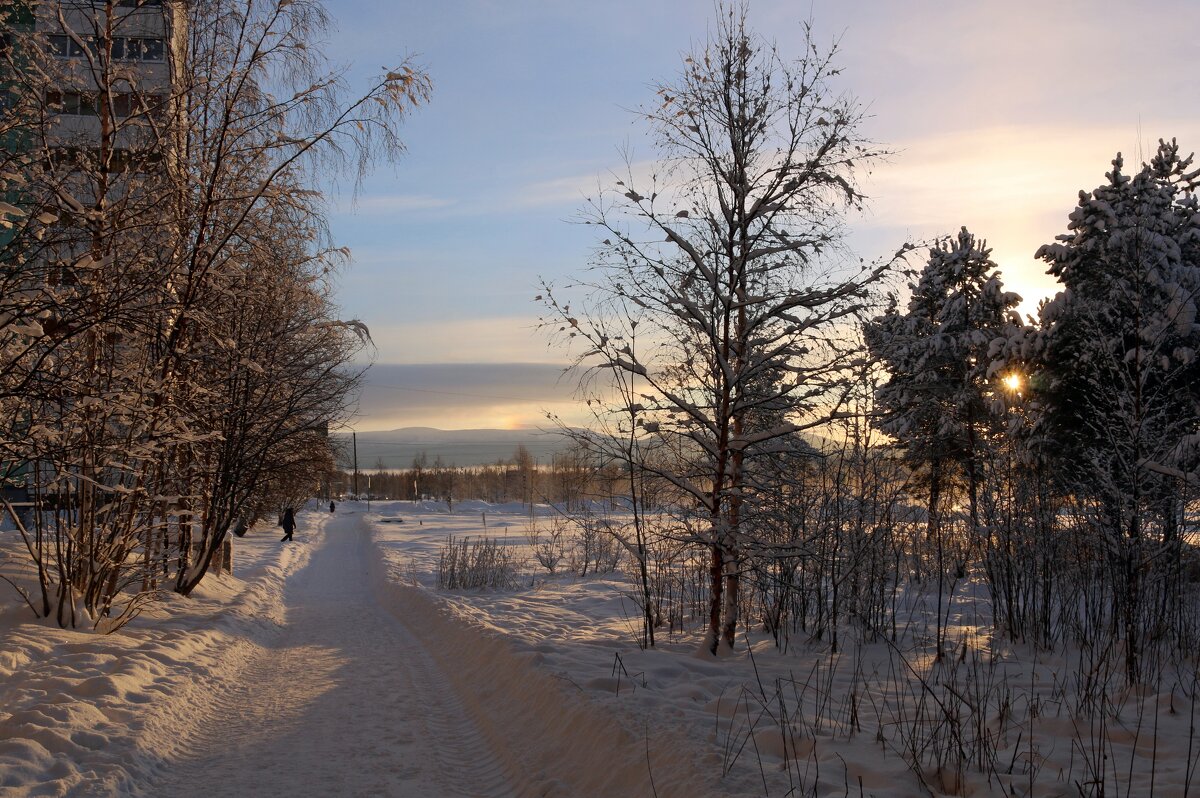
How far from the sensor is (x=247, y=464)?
13.7 m

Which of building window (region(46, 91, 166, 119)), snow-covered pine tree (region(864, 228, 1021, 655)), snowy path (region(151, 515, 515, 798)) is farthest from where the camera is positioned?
snow-covered pine tree (region(864, 228, 1021, 655))

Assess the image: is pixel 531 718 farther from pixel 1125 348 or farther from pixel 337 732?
pixel 1125 348

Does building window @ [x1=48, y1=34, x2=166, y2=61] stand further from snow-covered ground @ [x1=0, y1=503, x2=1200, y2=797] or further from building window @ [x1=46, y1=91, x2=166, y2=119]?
snow-covered ground @ [x1=0, y1=503, x2=1200, y2=797]

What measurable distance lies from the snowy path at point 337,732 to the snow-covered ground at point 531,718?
3cm

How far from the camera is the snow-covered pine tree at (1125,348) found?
9.70m

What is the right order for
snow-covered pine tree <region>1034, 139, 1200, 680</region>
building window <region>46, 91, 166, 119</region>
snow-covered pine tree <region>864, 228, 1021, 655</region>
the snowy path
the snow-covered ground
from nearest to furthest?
the snow-covered ground → the snowy path → building window <region>46, 91, 166, 119</region> → snow-covered pine tree <region>1034, 139, 1200, 680</region> → snow-covered pine tree <region>864, 228, 1021, 655</region>

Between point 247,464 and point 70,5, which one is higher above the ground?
point 70,5

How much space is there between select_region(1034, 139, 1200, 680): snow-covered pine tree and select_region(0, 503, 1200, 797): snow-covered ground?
2231mm

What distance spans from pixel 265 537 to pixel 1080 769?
3468cm

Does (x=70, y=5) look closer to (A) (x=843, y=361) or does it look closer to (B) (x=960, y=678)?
(A) (x=843, y=361)

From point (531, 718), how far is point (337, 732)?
64.4 inches

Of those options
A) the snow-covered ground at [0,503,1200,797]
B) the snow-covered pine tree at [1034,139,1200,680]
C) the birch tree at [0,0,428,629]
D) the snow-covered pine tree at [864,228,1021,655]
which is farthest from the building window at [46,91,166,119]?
the snow-covered pine tree at [864,228,1021,655]

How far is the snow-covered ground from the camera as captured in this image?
513cm

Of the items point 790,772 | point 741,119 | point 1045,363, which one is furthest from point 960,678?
point 1045,363
